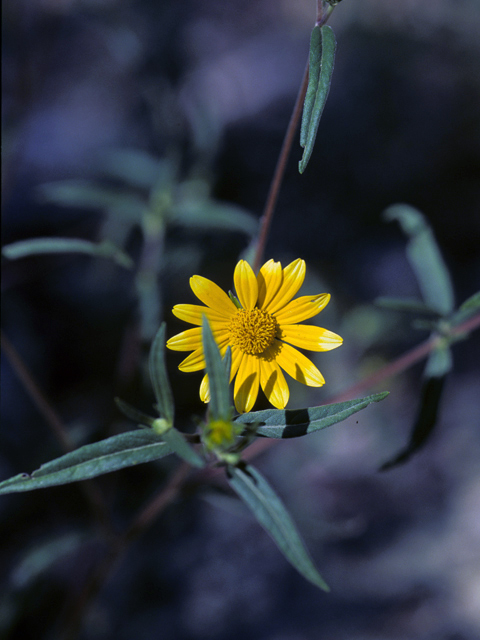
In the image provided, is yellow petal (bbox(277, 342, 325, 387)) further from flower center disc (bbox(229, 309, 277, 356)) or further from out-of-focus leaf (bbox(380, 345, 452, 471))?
out-of-focus leaf (bbox(380, 345, 452, 471))

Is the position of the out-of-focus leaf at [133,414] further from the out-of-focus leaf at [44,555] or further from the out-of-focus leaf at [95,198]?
the out-of-focus leaf at [95,198]

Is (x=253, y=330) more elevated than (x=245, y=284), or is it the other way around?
(x=245, y=284)

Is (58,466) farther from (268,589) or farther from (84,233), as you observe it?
(84,233)

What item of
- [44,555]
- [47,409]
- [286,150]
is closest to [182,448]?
[47,409]

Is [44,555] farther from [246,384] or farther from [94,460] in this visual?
[246,384]

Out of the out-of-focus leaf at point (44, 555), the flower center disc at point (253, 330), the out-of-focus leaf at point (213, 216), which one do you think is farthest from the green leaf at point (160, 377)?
the out-of-focus leaf at point (213, 216)

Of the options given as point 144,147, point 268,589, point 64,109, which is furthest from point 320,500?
point 64,109
